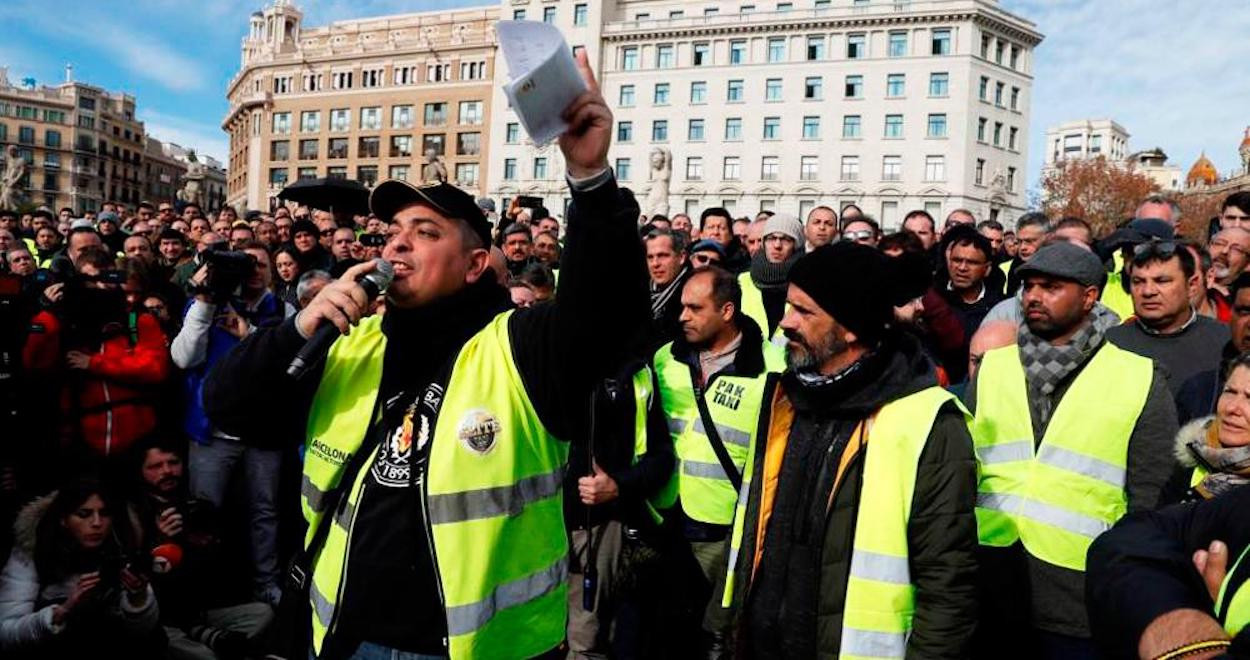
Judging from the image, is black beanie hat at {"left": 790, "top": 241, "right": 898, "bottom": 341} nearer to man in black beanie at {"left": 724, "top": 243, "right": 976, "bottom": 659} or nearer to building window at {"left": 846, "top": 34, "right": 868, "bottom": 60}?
man in black beanie at {"left": 724, "top": 243, "right": 976, "bottom": 659}

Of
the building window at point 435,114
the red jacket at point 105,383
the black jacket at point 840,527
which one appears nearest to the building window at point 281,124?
the building window at point 435,114

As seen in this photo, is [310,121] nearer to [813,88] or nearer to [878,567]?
[813,88]

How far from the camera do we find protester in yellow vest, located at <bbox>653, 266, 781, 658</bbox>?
4.44 metres

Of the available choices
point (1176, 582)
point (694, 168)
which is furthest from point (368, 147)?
point (1176, 582)

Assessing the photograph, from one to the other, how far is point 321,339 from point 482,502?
1.95ft

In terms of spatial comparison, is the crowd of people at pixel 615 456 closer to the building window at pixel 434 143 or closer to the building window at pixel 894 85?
the building window at pixel 894 85

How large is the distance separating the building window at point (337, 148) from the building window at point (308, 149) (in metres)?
1.53

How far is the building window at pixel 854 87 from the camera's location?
5844 cm

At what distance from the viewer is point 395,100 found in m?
73.9

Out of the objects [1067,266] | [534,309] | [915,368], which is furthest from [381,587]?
[1067,266]

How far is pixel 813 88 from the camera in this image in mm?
59812

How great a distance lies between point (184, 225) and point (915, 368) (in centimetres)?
1294

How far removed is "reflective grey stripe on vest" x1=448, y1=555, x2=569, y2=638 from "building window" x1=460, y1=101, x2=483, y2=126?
70368 mm

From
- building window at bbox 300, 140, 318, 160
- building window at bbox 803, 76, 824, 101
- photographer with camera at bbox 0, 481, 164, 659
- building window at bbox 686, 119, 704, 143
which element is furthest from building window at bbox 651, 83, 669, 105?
photographer with camera at bbox 0, 481, 164, 659
